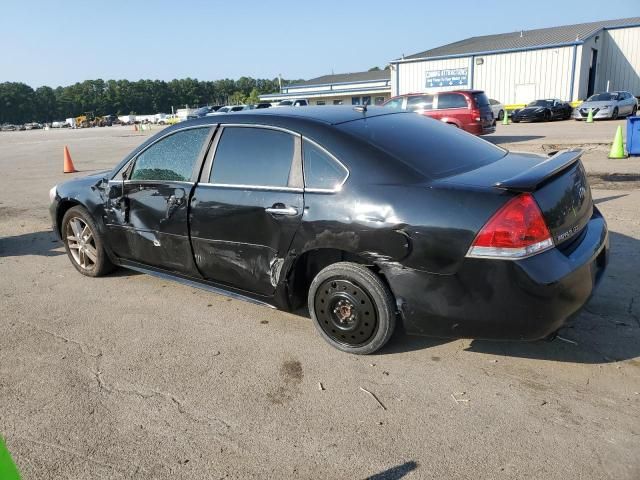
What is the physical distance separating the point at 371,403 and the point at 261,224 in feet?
4.58

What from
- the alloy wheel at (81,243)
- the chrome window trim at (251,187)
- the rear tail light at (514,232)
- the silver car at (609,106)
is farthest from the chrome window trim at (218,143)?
the silver car at (609,106)

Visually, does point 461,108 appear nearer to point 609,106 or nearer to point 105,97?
point 609,106

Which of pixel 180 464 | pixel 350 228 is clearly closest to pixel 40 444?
pixel 180 464

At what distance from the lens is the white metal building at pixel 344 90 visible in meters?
58.4

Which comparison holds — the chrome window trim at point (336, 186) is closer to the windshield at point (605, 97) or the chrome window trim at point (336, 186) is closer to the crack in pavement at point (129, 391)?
the crack in pavement at point (129, 391)

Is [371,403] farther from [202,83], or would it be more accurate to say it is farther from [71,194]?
[202,83]

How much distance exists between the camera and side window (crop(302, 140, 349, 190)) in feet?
10.5

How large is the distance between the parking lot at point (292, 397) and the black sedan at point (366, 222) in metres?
0.32

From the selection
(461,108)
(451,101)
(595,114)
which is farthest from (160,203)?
(595,114)

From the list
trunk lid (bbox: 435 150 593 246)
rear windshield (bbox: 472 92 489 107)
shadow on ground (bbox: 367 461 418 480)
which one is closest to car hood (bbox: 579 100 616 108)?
rear windshield (bbox: 472 92 489 107)

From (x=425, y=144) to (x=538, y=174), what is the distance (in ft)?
2.77

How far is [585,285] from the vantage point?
288 centimetres

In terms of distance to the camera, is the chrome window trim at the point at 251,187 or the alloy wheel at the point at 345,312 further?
the chrome window trim at the point at 251,187

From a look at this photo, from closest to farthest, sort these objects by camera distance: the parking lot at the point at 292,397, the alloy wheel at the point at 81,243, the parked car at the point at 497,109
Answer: the parking lot at the point at 292,397
the alloy wheel at the point at 81,243
the parked car at the point at 497,109
